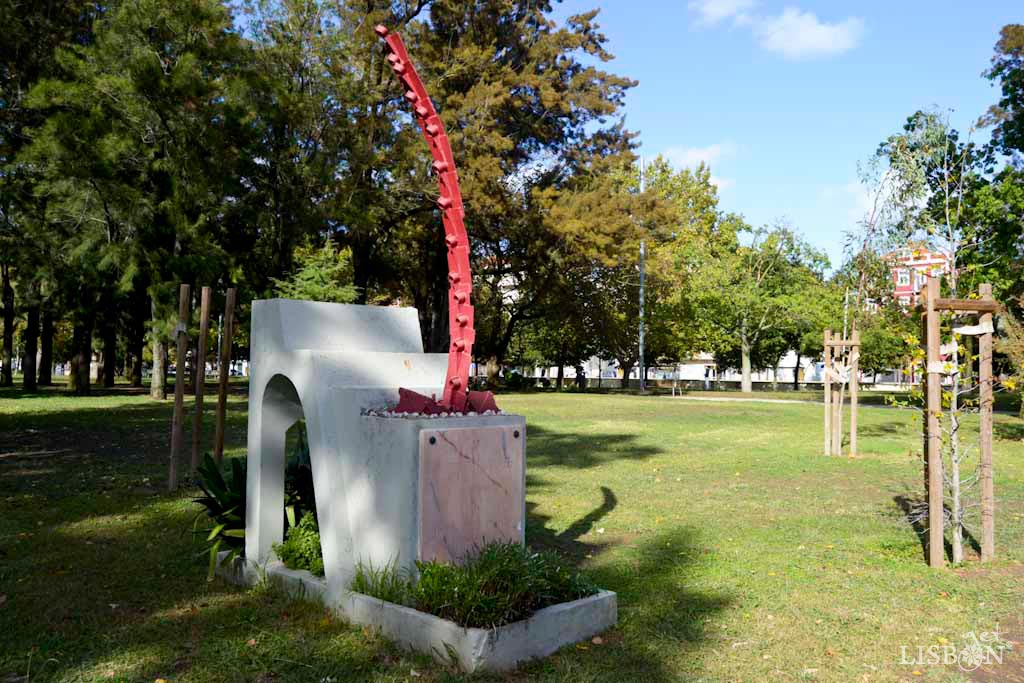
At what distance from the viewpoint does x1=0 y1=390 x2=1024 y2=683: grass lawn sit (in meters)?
4.48

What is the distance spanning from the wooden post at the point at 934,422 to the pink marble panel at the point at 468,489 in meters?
3.57

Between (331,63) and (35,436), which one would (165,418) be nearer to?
(35,436)

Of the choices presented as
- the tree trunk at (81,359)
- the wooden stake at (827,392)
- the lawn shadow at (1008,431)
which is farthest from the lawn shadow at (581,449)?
the tree trunk at (81,359)

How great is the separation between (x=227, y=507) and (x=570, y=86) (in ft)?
100

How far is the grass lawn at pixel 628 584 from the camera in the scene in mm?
4484

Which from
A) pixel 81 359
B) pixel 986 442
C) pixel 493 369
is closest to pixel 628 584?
pixel 986 442

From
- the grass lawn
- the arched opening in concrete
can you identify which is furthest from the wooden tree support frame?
the arched opening in concrete

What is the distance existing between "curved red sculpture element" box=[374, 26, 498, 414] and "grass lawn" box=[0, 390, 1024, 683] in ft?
5.24

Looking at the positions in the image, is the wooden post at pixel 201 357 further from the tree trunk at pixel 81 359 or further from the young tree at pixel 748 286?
the young tree at pixel 748 286

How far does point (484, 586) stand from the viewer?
459 cm

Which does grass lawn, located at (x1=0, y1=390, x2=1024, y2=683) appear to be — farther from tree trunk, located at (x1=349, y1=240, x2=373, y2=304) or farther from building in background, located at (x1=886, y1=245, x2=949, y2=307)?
tree trunk, located at (x1=349, y1=240, x2=373, y2=304)

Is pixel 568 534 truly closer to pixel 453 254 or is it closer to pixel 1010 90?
pixel 453 254

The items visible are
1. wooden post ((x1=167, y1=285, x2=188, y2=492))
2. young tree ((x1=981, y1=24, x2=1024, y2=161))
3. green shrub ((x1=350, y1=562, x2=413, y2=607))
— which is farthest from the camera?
young tree ((x1=981, y1=24, x2=1024, y2=161))

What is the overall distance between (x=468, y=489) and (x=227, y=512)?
2.56 m
